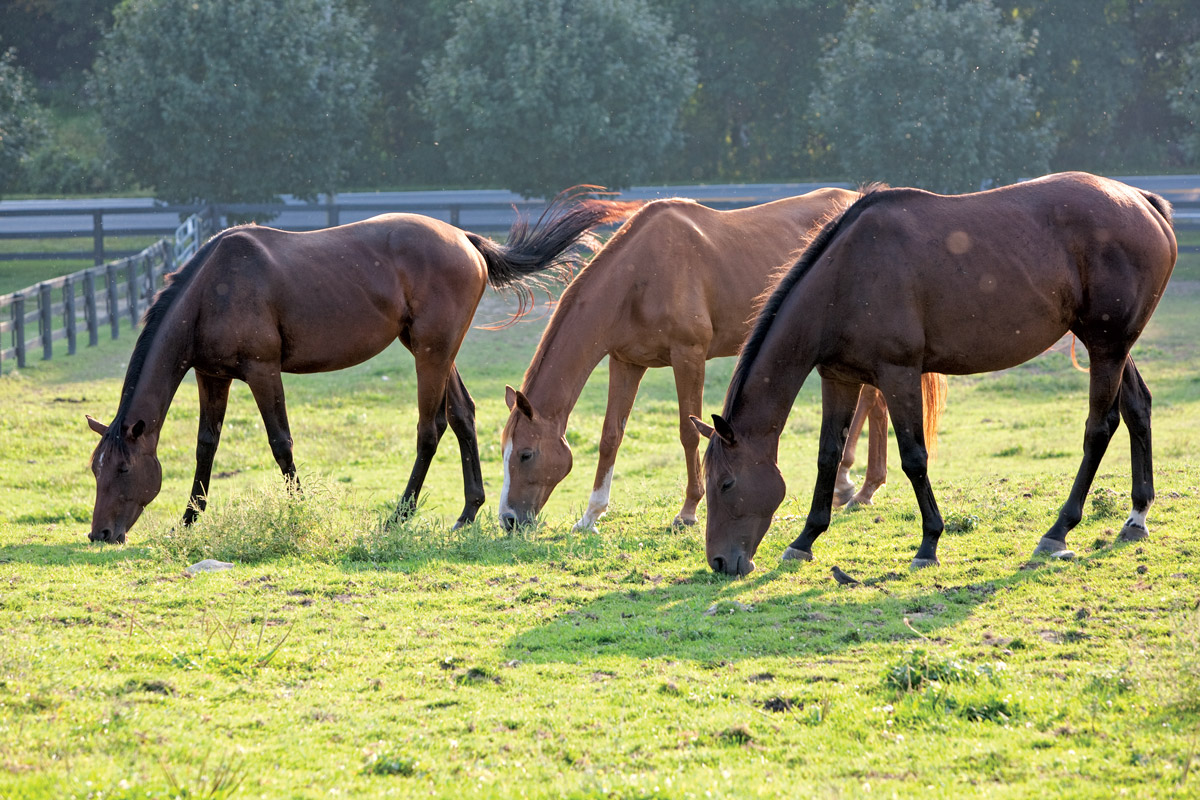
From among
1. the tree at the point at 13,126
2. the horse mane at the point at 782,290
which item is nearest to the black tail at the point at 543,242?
the horse mane at the point at 782,290

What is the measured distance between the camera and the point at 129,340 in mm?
19406

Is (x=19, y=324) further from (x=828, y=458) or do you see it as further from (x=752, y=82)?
(x=752, y=82)

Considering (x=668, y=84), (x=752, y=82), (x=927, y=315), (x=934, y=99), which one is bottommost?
(x=927, y=315)

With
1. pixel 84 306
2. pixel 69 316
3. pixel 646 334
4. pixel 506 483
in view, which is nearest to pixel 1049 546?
pixel 646 334

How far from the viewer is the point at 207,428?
8.38 m

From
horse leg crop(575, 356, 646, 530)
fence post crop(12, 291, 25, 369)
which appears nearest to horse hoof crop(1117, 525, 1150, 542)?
horse leg crop(575, 356, 646, 530)

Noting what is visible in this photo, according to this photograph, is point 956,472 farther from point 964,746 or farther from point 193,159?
point 193,159

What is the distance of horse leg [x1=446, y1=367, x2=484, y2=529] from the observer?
8.81 metres

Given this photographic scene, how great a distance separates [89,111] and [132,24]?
558 inches

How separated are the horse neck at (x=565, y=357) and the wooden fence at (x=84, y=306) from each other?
11102 millimetres

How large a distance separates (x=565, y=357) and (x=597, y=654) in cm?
311

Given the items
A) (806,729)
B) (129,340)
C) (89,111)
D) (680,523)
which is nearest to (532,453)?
(680,523)

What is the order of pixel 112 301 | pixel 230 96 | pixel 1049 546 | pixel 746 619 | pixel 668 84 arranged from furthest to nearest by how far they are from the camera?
pixel 668 84 < pixel 230 96 < pixel 112 301 < pixel 1049 546 < pixel 746 619

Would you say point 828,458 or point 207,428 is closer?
point 828,458
